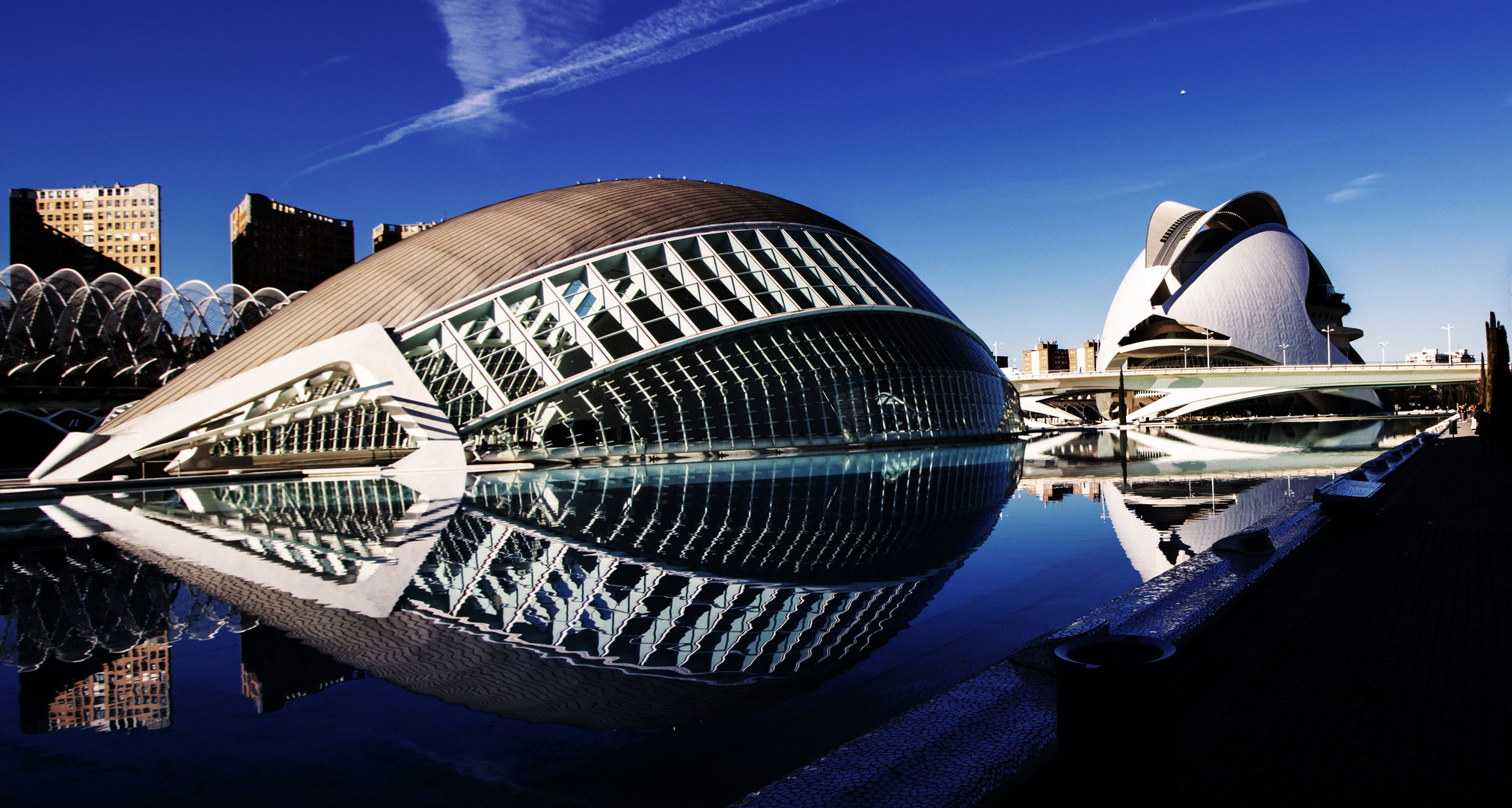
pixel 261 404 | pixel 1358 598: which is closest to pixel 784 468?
pixel 261 404

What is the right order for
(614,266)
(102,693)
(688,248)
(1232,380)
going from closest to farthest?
(102,693) < (614,266) < (688,248) < (1232,380)

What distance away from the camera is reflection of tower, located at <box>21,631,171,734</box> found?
5254 millimetres

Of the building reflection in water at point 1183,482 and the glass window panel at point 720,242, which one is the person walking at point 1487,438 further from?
the glass window panel at point 720,242

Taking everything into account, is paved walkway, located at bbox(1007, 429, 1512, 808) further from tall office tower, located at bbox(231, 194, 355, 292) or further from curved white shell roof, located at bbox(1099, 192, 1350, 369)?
tall office tower, located at bbox(231, 194, 355, 292)

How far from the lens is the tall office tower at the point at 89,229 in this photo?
4237 inches

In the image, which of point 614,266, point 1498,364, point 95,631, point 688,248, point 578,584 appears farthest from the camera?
point 688,248

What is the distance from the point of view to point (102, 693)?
229 inches

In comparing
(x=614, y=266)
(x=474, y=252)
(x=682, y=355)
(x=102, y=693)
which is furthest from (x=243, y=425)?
(x=102, y=693)

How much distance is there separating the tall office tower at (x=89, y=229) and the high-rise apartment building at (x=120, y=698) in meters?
122

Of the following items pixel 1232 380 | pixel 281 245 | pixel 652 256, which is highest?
pixel 281 245

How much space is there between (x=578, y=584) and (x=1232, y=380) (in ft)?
274

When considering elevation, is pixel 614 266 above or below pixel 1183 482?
above

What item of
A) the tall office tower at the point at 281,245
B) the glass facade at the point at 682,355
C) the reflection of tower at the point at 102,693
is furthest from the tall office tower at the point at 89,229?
the reflection of tower at the point at 102,693

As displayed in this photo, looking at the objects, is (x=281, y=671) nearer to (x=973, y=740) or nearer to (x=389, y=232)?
(x=973, y=740)
